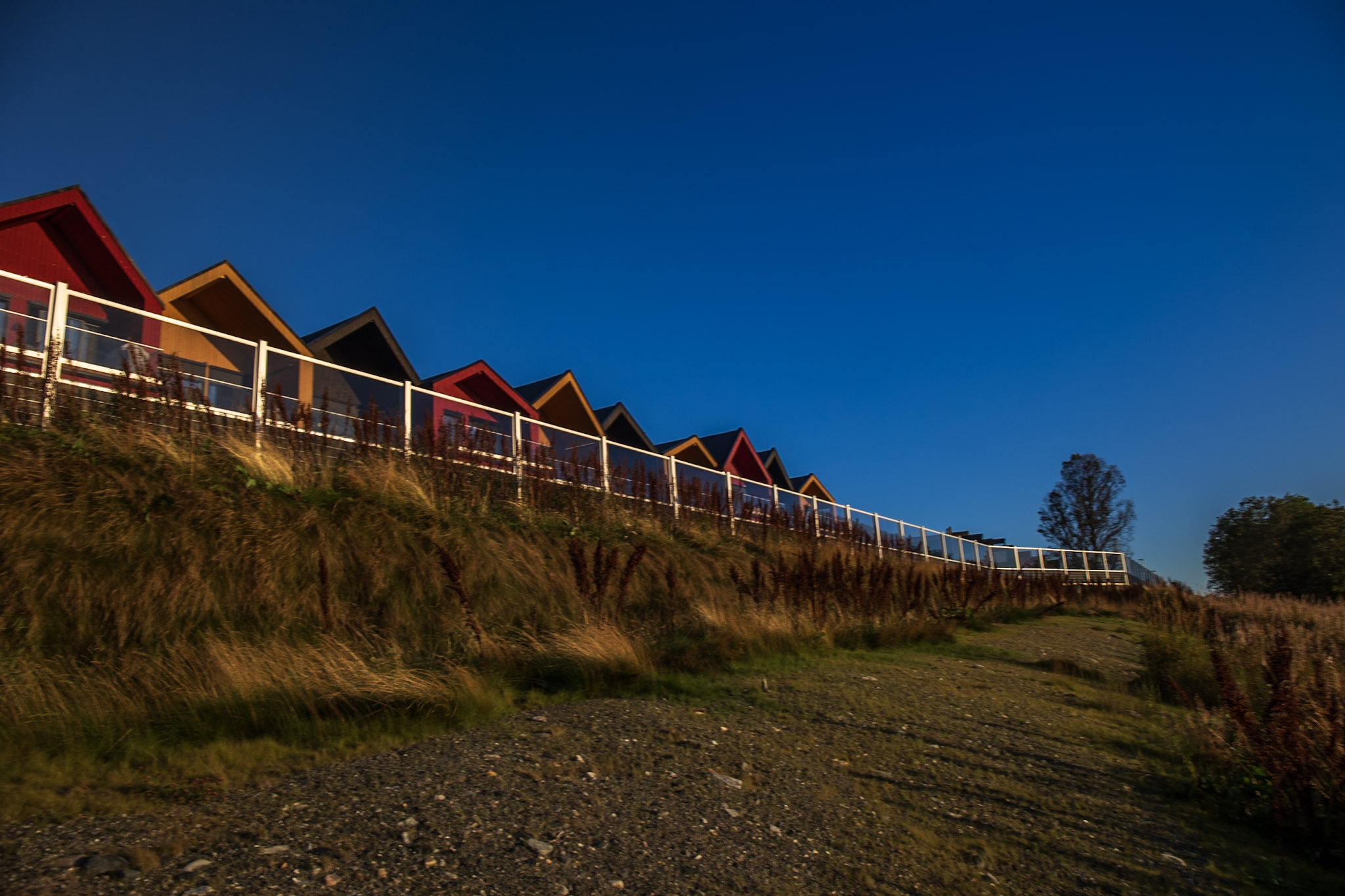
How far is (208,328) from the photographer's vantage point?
17922 millimetres

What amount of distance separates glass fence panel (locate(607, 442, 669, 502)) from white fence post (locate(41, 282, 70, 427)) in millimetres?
7253

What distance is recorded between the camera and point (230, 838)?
110 inches

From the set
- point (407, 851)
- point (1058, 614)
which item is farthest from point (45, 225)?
point (1058, 614)

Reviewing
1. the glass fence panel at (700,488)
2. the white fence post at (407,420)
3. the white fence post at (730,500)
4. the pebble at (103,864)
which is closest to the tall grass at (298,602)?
the white fence post at (407,420)

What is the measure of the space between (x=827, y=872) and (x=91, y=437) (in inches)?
280

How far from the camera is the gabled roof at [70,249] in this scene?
14.9 meters

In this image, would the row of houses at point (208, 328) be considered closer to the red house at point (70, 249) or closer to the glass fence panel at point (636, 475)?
the red house at point (70, 249)

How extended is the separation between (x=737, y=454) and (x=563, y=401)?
10.9m

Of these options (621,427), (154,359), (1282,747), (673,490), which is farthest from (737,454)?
(1282,747)

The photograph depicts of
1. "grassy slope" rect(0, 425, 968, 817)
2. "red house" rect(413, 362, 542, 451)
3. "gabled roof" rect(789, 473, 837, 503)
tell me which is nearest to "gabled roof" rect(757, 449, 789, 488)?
"gabled roof" rect(789, 473, 837, 503)

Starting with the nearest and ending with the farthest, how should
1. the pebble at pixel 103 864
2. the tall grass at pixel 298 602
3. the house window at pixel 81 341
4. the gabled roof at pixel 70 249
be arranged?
the pebble at pixel 103 864
the tall grass at pixel 298 602
the house window at pixel 81 341
the gabled roof at pixel 70 249

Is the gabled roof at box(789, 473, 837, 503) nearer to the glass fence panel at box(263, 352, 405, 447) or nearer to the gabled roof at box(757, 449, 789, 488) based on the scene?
the gabled roof at box(757, 449, 789, 488)

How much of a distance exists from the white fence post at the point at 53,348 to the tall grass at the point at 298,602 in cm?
35

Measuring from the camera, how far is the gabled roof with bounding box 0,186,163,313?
14.9 meters
